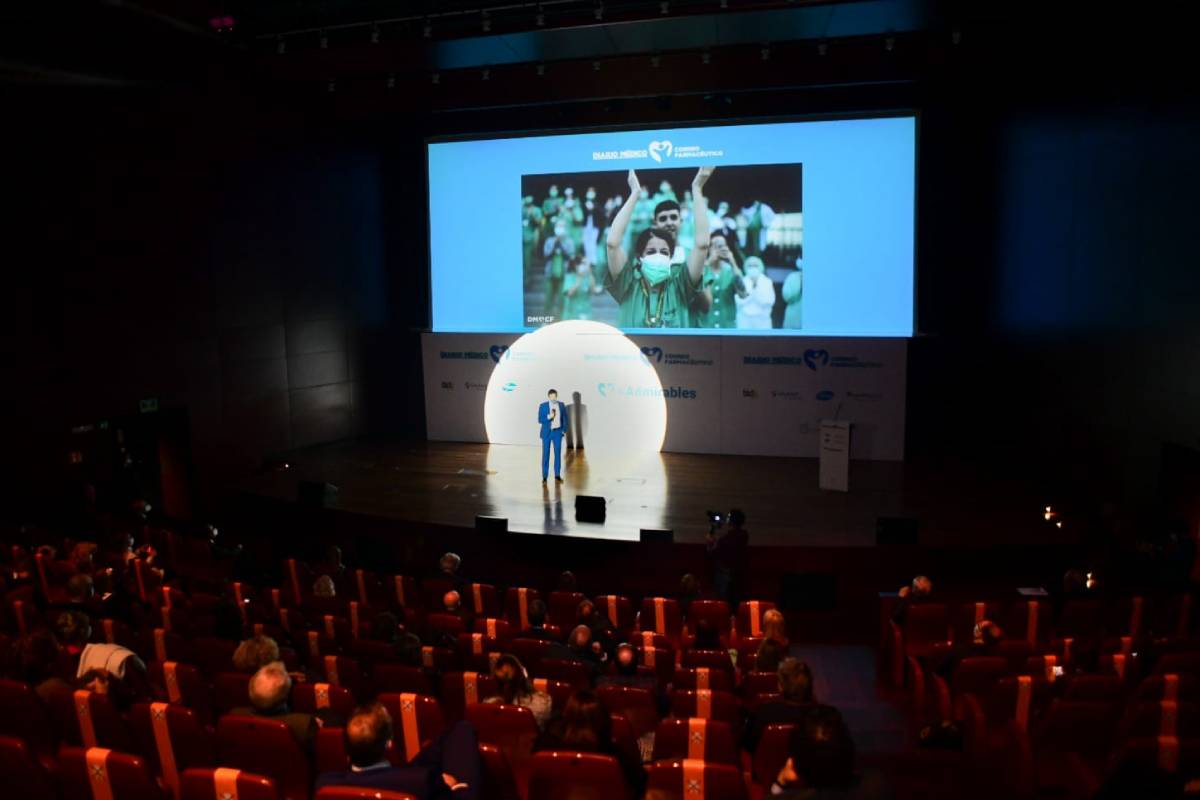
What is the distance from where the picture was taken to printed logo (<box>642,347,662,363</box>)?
1323 cm

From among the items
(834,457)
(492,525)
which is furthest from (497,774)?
(834,457)

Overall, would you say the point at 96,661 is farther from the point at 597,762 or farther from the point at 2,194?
the point at 2,194

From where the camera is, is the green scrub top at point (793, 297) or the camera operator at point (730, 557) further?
the green scrub top at point (793, 297)

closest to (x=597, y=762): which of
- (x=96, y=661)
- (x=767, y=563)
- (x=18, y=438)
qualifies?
(x=96, y=661)

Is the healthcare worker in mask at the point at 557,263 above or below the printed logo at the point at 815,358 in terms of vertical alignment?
above

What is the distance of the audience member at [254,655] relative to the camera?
4.12m

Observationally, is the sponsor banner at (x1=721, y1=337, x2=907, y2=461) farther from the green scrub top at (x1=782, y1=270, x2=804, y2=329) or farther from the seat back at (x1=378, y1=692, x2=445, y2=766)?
the seat back at (x1=378, y1=692, x2=445, y2=766)

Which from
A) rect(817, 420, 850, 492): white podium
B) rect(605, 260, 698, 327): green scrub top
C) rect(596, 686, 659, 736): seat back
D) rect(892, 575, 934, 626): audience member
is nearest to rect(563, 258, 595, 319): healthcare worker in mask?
rect(605, 260, 698, 327): green scrub top

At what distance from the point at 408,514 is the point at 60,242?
14.8 ft

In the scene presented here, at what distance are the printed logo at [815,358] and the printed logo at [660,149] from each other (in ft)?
10.9

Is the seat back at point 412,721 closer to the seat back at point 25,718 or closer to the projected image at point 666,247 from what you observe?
the seat back at point 25,718

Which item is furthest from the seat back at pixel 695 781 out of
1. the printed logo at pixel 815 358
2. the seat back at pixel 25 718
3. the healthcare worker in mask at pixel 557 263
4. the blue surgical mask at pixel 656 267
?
Result: the healthcare worker in mask at pixel 557 263

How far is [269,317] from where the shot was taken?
12727mm

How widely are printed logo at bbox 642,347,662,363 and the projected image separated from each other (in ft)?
1.03
